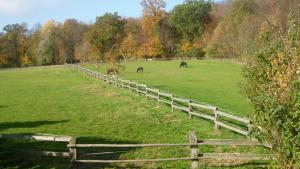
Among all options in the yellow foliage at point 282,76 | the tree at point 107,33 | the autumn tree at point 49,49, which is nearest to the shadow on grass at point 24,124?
the yellow foliage at point 282,76

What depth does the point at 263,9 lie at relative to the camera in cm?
8556

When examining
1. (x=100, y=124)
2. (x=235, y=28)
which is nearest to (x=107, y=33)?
(x=235, y=28)

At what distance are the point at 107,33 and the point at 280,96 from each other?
371 ft

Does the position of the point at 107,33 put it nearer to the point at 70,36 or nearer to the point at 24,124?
the point at 70,36

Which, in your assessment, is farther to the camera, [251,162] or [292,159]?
[251,162]

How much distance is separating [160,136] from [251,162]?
18.3 ft

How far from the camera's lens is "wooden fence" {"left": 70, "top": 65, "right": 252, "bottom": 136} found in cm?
1873

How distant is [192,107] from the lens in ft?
85.6

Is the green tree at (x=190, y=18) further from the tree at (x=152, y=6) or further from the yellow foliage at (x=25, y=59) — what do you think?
the yellow foliage at (x=25, y=59)

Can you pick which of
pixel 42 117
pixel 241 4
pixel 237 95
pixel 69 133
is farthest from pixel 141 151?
pixel 241 4

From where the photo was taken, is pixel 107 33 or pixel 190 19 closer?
pixel 190 19

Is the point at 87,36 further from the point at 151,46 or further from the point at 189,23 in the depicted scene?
the point at 189,23

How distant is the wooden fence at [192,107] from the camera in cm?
1873

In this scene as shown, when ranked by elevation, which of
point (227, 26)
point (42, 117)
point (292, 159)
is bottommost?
Result: point (42, 117)
